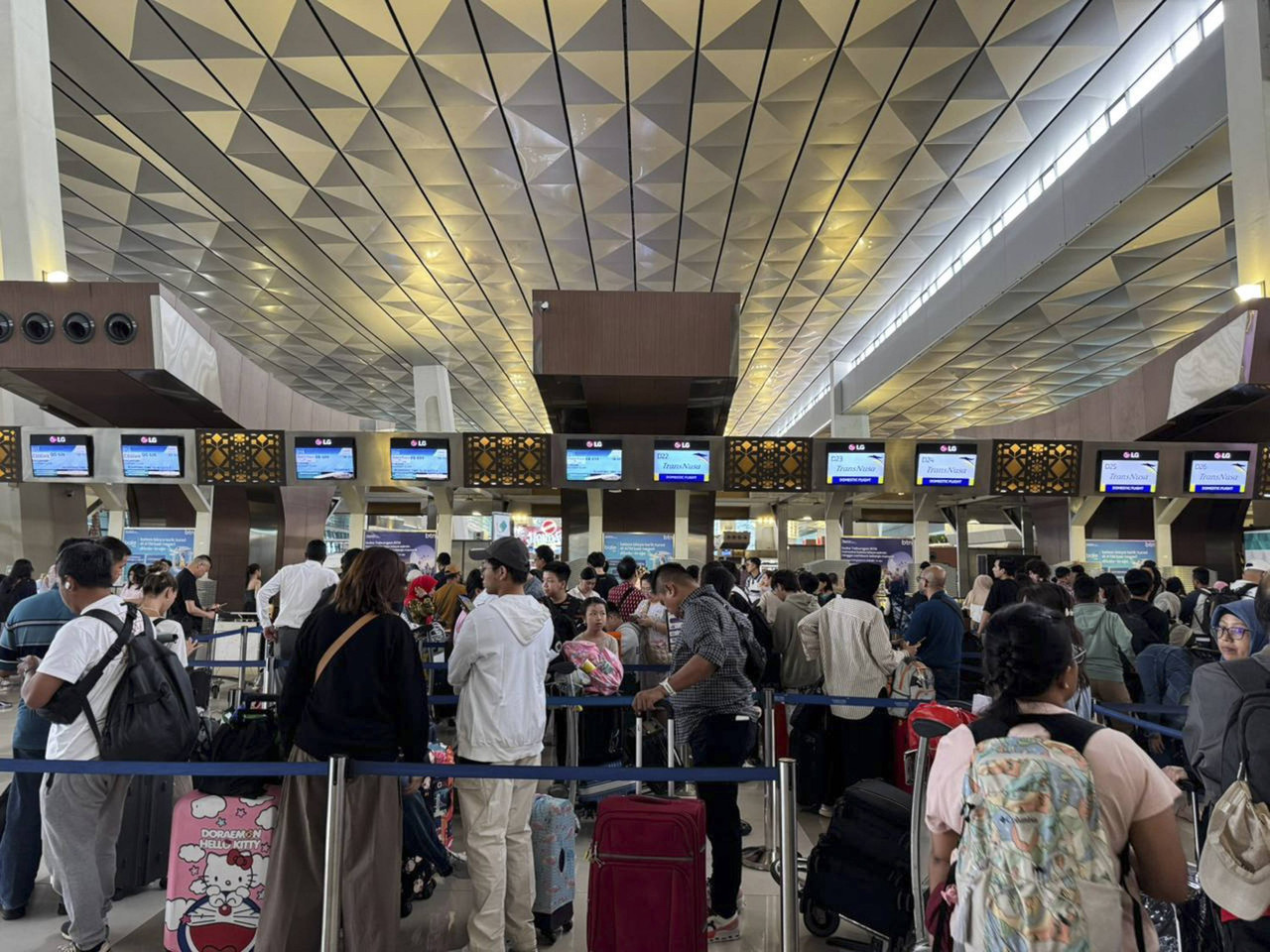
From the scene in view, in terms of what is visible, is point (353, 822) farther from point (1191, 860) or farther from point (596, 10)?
point (596, 10)

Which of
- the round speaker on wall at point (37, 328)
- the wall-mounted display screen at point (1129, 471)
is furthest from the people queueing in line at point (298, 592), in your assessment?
the wall-mounted display screen at point (1129, 471)

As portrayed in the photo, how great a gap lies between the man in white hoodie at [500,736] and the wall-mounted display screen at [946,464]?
897 centimetres

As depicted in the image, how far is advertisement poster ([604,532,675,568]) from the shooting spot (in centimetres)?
1156

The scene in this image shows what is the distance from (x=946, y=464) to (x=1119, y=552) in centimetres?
353

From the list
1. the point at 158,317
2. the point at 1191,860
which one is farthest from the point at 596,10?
the point at 1191,860

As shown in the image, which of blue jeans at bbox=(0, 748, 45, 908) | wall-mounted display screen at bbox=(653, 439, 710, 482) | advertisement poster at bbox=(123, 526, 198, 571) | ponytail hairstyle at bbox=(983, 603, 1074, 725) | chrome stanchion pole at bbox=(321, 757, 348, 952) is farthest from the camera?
advertisement poster at bbox=(123, 526, 198, 571)

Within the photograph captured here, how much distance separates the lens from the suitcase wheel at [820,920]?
12.3 feet

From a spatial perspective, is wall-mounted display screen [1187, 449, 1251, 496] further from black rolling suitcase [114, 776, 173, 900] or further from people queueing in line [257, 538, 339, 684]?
black rolling suitcase [114, 776, 173, 900]

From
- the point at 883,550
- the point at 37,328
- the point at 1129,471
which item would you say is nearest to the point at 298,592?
the point at 37,328

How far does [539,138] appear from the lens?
11.3 metres

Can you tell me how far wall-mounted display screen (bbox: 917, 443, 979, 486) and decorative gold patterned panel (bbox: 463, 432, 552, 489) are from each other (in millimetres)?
5218

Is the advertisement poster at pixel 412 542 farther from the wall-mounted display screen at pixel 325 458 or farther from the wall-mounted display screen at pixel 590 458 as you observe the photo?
the wall-mounted display screen at pixel 590 458

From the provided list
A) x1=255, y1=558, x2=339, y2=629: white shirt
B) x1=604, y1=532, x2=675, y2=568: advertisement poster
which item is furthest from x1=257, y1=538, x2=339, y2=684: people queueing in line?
x1=604, y1=532, x2=675, y2=568: advertisement poster

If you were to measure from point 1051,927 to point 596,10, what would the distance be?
921cm
